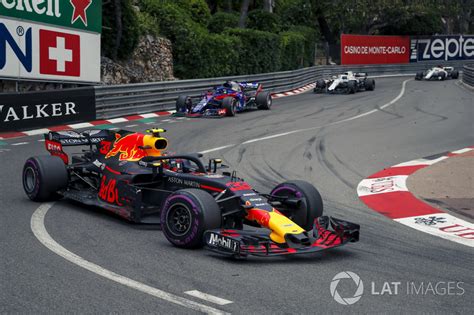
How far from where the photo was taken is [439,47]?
5669 centimetres

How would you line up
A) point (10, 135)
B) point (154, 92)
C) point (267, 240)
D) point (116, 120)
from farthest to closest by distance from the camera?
point (154, 92)
point (116, 120)
point (10, 135)
point (267, 240)

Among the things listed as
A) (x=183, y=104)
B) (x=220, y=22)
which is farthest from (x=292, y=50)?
(x=183, y=104)

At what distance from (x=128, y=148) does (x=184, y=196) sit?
2084 millimetres

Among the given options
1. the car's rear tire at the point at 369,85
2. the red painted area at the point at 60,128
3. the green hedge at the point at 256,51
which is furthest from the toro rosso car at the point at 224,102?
the car's rear tire at the point at 369,85

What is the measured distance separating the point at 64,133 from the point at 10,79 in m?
8.66

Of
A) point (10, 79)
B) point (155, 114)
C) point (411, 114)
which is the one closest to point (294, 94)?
point (411, 114)

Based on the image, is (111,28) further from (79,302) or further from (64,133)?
(79,302)

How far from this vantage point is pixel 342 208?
1080 cm

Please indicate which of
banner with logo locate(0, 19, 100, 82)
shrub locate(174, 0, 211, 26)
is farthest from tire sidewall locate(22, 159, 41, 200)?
shrub locate(174, 0, 211, 26)

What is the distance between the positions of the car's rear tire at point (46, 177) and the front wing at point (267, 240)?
10.5 feet

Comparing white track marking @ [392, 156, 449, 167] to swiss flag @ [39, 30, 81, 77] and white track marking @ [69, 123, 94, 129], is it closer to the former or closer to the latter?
white track marking @ [69, 123, 94, 129]

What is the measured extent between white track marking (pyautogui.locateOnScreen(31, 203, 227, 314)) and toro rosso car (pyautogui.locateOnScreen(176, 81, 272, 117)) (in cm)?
1362

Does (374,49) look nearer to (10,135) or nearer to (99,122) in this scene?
(99,122)

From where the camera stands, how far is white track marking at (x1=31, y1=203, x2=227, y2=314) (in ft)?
20.6
